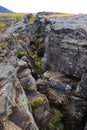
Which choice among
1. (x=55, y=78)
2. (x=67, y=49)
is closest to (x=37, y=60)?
(x=55, y=78)

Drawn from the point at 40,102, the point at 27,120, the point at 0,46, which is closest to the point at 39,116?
the point at 40,102

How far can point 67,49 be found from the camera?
1879 inches

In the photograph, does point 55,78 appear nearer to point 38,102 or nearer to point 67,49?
point 67,49

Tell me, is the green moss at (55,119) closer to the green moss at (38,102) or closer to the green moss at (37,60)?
the green moss at (38,102)

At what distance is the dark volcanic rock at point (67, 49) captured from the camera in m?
46.2

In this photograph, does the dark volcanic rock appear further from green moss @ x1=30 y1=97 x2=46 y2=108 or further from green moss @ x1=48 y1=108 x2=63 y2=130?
green moss @ x1=30 y1=97 x2=46 y2=108

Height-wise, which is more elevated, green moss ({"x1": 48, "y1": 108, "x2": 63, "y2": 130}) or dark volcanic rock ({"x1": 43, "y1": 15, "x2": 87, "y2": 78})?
dark volcanic rock ({"x1": 43, "y1": 15, "x2": 87, "y2": 78})

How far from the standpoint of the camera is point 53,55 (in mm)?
52969

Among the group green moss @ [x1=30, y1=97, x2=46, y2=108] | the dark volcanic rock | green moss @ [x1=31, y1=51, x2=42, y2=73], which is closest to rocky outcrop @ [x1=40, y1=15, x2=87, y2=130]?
the dark volcanic rock

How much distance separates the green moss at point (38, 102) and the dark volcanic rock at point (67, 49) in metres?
10.7

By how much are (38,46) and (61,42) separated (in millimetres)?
19223

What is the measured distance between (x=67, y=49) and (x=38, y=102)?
13782 mm

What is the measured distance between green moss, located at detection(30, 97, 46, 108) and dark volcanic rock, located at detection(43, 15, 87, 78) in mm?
10699

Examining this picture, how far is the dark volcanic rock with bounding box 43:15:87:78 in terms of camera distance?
46.2 metres
